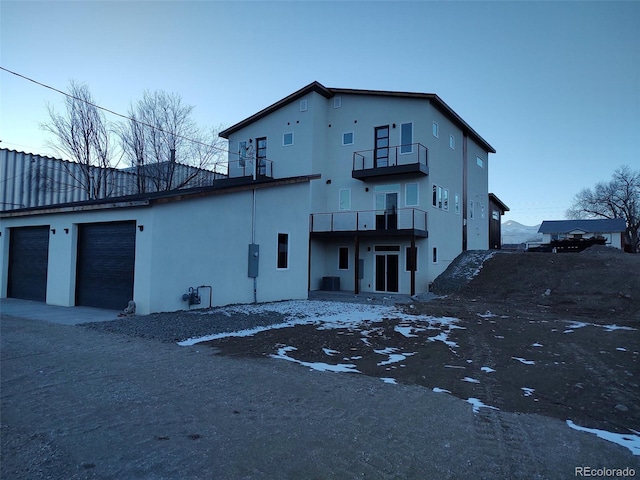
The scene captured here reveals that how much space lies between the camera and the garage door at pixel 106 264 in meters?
12.5

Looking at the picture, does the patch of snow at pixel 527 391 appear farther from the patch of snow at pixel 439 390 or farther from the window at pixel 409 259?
the window at pixel 409 259

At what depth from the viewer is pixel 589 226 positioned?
178ft

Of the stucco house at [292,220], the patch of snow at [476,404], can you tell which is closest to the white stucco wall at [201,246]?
the stucco house at [292,220]

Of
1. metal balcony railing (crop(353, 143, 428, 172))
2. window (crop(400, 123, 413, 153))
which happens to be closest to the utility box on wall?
metal balcony railing (crop(353, 143, 428, 172))

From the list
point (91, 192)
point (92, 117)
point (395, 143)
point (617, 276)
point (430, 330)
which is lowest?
point (430, 330)

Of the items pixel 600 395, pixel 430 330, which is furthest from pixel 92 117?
pixel 600 395

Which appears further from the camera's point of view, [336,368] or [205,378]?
[336,368]

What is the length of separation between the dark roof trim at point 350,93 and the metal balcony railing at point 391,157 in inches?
100.0

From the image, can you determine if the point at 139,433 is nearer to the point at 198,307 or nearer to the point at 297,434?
the point at 297,434

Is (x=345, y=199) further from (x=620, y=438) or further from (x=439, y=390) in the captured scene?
(x=620, y=438)

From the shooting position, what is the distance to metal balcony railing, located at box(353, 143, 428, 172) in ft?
69.6

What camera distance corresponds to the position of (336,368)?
662 centimetres

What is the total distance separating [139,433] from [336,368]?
10.9 ft

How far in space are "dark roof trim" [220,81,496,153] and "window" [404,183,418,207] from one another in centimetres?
442
